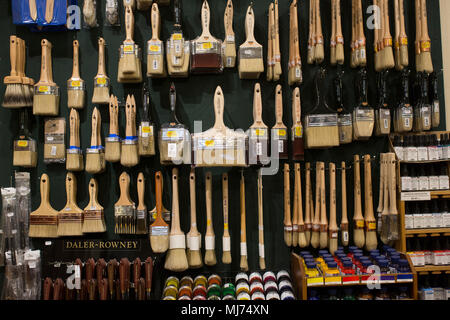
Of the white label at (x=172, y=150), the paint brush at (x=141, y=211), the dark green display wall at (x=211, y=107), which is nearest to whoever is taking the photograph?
the white label at (x=172, y=150)

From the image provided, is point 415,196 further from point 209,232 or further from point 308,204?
point 209,232

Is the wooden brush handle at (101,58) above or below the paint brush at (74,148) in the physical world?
above

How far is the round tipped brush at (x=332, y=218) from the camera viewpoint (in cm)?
319

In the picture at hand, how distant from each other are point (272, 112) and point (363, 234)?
3.81 feet

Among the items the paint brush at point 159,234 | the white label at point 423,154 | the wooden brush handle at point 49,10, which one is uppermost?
the wooden brush handle at point 49,10

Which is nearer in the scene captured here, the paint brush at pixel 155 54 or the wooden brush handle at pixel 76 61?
the paint brush at pixel 155 54

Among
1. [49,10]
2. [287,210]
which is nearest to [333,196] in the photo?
[287,210]

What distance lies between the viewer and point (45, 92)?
3318 mm

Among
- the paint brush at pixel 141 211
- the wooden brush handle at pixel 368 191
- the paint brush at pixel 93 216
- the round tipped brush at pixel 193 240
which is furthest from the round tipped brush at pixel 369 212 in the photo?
the paint brush at pixel 93 216

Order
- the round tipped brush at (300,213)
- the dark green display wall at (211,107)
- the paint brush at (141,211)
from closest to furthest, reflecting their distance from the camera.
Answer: the round tipped brush at (300,213) → the paint brush at (141,211) → the dark green display wall at (211,107)

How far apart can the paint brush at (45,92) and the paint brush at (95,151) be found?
12.2 inches

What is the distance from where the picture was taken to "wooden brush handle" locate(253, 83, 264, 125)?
3243mm

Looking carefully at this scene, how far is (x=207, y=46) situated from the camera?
3184mm

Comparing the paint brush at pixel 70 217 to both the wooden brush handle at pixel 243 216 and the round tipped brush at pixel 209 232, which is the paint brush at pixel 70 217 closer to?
the round tipped brush at pixel 209 232
